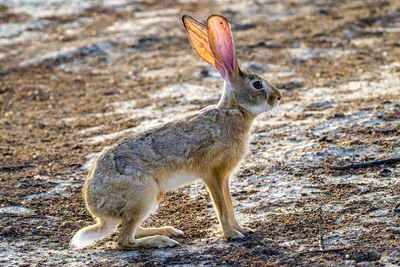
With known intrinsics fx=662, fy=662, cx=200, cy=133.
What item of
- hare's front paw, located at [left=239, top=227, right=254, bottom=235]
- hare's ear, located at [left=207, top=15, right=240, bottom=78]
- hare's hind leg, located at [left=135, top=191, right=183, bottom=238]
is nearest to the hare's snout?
hare's ear, located at [left=207, top=15, right=240, bottom=78]

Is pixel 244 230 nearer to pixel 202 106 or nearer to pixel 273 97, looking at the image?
pixel 273 97

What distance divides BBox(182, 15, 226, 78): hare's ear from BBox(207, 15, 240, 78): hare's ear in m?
0.08

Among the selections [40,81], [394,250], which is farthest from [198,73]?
[394,250]

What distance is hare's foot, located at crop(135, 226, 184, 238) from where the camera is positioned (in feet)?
19.8

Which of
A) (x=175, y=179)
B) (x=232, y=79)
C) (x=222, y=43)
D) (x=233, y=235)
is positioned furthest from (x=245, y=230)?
(x=222, y=43)

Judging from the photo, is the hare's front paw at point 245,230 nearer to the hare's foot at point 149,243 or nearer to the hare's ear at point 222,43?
the hare's foot at point 149,243

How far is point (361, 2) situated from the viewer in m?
15.5

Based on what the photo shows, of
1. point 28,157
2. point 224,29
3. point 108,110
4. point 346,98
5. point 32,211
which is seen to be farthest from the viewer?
point 108,110

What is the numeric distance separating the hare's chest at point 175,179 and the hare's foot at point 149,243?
447mm

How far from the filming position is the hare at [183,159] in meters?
5.67

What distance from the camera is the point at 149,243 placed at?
5824 millimetres

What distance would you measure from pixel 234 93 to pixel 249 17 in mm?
9591

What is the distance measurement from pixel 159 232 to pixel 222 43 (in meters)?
1.82

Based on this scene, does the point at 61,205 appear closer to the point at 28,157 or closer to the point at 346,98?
the point at 28,157
